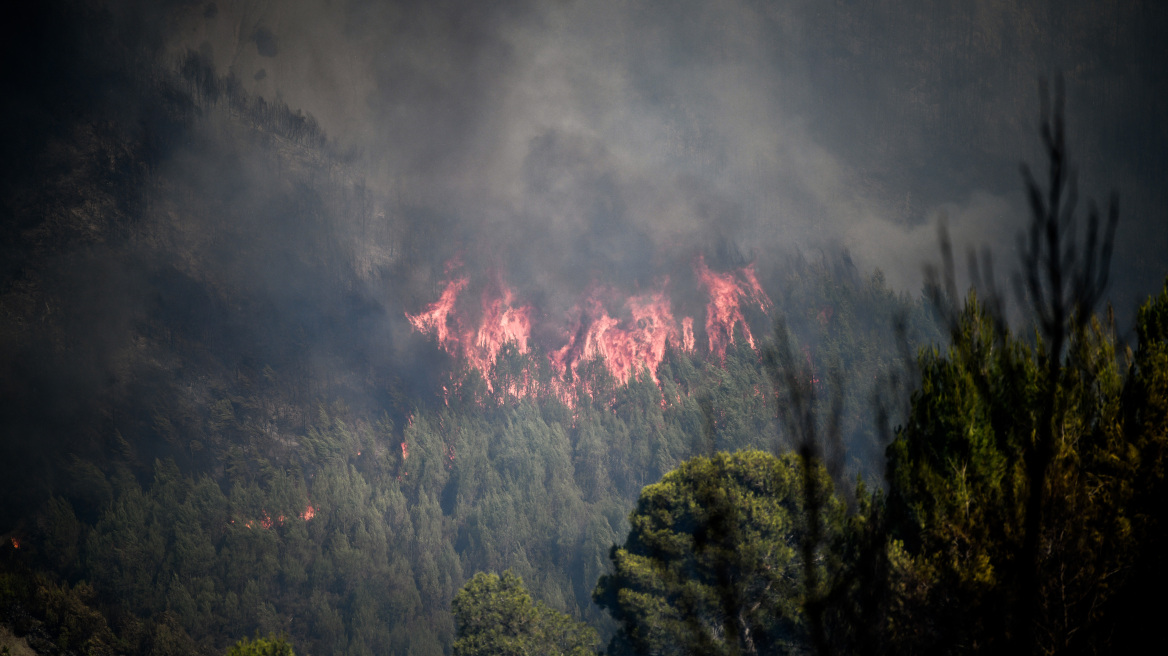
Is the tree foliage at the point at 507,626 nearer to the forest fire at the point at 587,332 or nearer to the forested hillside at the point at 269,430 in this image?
the forested hillside at the point at 269,430

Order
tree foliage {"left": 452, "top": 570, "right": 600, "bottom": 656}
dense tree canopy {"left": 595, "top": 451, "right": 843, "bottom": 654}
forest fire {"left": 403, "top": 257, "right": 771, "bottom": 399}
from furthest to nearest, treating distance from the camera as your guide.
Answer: forest fire {"left": 403, "top": 257, "right": 771, "bottom": 399} < tree foliage {"left": 452, "top": 570, "right": 600, "bottom": 656} < dense tree canopy {"left": 595, "top": 451, "right": 843, "bottom": 654}

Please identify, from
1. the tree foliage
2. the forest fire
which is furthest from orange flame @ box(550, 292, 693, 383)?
the tree foliage

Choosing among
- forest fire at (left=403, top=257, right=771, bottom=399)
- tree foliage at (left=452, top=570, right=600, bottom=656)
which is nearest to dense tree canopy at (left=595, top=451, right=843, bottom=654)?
tree foliage at (left=452, top=570, right=600, bottom=656)

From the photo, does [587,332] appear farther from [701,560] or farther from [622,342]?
[701,560]

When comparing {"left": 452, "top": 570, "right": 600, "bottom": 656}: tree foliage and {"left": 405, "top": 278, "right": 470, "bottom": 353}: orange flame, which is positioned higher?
{"left": 405, "top": 278, "right": 470, "bottom": 353}: orange flame

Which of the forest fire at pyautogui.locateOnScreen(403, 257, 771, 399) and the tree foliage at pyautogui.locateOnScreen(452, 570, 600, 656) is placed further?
the forest fire at pyautogui.locateOnScreen(403, 257, 771, 399)

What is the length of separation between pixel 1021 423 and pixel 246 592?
86351 millimetres

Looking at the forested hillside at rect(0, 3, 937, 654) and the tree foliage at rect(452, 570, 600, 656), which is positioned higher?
the forested hillside at rect(0, 3, 937, 654)

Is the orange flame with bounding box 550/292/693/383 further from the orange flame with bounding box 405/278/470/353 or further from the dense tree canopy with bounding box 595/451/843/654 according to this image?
the dense tree canopy with bounding box 595/451/843/654

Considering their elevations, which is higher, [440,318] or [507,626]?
[440,318]

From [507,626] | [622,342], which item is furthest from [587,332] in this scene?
[507,626]

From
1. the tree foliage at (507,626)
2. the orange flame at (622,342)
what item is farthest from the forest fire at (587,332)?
the tree foliage at (507,626)

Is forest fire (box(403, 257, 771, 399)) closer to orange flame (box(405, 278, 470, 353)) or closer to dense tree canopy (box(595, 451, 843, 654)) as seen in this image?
orange flame (box(405, 278, 470, 353))

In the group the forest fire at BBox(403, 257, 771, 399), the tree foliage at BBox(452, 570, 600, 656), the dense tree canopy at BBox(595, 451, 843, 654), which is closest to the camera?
the dense tree canopy at BBox(595, 451, 843, 654)
